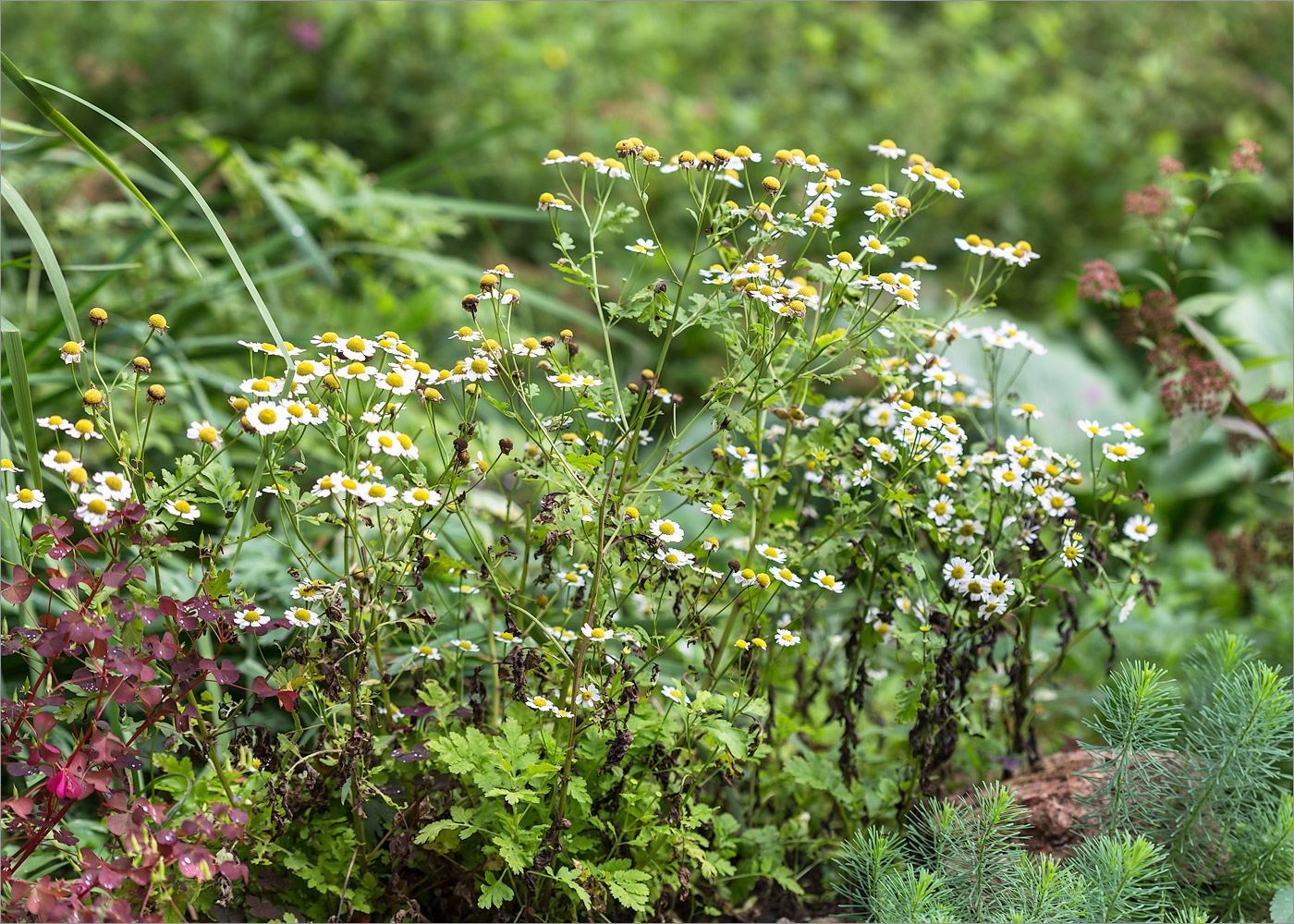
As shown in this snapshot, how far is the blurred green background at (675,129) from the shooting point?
285 cm

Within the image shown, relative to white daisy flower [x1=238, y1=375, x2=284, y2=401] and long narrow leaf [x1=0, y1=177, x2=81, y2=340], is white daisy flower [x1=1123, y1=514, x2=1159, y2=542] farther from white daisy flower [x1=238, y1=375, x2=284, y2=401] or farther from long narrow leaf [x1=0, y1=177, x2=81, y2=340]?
long narrow leaf [x1=0, y1=177, x2=81, y2=340]

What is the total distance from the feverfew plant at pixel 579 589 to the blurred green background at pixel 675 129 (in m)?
1.16

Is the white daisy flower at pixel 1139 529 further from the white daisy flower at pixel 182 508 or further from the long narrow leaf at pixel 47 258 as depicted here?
the long narrow leaf at pixel 47 258

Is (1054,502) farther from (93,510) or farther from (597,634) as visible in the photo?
(93,510)

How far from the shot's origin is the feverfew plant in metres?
1.22

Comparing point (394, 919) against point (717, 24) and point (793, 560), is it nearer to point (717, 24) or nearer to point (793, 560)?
point (793, 560)

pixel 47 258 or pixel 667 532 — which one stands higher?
pixel 47 258

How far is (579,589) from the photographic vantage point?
146 cm

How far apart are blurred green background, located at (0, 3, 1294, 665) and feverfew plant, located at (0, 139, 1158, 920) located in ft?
3.80

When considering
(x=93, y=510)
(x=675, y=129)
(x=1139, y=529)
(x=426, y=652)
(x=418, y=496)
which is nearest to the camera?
(x=93, y=510)

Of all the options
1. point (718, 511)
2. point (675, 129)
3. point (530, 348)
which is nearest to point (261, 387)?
point (530, 348)

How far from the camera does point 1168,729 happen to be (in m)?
1.42

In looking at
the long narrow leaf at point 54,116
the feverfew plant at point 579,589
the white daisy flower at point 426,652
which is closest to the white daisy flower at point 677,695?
the feverfew plant at point 579,589

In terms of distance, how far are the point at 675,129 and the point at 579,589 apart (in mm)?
3384
